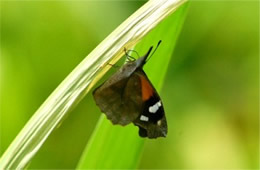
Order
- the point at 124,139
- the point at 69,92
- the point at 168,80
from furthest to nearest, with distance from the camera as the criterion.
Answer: the point at 168,80, the point at 124,139, the point at 69,92

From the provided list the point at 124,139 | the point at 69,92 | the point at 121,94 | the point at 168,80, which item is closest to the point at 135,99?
the point at 121,94

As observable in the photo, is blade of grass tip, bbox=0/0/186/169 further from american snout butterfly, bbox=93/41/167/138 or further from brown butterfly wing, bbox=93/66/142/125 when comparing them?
brown butterfly wing, bbox=93/66/142/125

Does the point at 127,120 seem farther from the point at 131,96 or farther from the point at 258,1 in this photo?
the point at 258,1

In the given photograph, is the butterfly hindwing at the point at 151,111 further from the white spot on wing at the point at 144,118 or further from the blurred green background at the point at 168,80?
the blurred green background at the point at 168,80

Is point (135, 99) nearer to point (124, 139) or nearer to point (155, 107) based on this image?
point (155, 107)

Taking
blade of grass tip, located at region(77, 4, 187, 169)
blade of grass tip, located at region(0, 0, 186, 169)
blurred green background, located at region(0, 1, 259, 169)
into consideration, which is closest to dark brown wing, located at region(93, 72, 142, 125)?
blade of grass tip, located at region(77, 4, 187, 169)

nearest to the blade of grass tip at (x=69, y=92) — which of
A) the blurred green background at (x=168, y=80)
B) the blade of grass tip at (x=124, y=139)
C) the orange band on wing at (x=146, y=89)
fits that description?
the blade of grass tip at (x=124, y=139)
